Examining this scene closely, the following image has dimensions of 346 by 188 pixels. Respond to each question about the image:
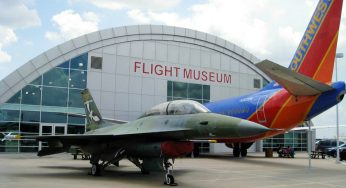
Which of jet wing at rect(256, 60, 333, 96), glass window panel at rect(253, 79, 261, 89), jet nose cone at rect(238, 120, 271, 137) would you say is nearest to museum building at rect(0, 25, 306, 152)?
glass window panel at rect(253, 79, 261, 89)

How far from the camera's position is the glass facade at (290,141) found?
39.7 m

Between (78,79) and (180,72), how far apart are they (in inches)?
379

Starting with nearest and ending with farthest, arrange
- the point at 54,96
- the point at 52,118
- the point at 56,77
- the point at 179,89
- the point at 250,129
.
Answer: the point at 250,129, the point at 52,118, the point at 54,96, the point at 56,77, the point at 179,89

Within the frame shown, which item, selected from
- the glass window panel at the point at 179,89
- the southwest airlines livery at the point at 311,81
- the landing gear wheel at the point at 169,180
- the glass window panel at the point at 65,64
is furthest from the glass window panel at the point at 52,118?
the landing gear wheel at the point at 169,180

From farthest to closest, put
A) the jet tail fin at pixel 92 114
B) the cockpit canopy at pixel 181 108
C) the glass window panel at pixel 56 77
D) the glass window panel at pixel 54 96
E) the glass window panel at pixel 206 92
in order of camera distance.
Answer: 1. the glass window panel at pixel 206 92
2. the glass window panel at pixel 56 77
3. the glass window panel at pixel 54 96
4. the jet tail fin at pixel 92 114
5. the cockpit canopy at pixel 181 108

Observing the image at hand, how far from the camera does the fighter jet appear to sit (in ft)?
34.3

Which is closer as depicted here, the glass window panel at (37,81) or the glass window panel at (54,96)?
the glass window panel at (37,81)

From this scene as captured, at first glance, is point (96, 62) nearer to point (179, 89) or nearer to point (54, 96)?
point (54, 96)

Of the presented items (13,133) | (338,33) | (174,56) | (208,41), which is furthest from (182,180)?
(208,41)

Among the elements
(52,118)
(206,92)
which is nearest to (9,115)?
(52,118)

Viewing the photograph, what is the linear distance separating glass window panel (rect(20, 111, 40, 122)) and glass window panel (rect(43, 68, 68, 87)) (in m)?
2.54

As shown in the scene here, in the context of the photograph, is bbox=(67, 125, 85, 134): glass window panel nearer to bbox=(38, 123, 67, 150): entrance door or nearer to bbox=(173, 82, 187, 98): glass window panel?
bbox=(38, 123, 67, 150): entrance door

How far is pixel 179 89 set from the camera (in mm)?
34125

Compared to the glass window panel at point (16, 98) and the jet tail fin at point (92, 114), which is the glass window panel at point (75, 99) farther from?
the jet tail fin at point (92, 114)
